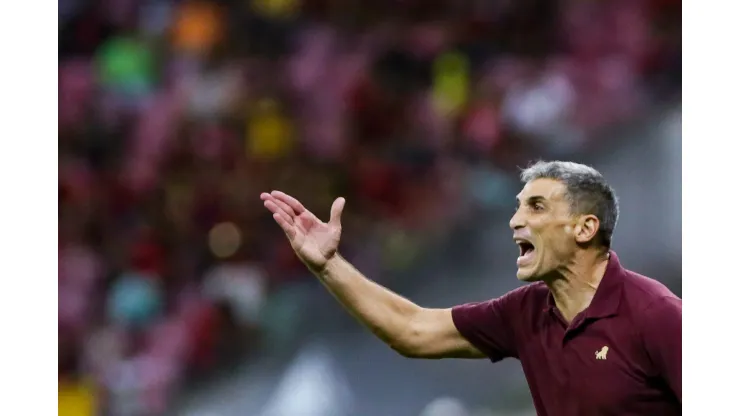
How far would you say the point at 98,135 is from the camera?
3438mm

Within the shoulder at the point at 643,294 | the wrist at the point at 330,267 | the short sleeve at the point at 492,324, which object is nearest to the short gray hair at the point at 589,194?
the shoulder at the point at 643,294

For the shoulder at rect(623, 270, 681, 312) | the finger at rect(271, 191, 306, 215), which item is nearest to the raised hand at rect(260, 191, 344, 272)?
the finger at rect(271, 191, 306, 215)

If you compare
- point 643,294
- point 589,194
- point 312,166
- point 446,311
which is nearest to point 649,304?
point 643,294

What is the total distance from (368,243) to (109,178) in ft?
3.37

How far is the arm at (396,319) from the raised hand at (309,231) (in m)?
0.03

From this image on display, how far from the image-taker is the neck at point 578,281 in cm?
174

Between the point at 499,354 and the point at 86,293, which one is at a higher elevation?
the point at 86,293

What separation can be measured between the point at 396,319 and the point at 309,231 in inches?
10.1

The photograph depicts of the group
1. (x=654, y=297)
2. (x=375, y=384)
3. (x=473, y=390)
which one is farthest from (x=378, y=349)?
(x=654, y=297)

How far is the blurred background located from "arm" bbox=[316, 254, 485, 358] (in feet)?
3.46

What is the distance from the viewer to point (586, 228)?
5.82 feet

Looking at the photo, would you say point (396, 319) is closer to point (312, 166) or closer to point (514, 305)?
point (514, 305)

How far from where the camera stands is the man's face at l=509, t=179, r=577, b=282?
1.76 m
